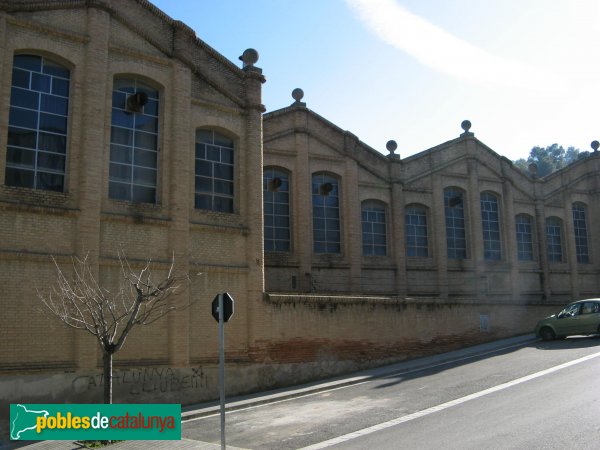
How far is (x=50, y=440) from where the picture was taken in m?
11.7

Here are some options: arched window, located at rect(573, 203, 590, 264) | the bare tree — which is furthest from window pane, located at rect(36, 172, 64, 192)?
arched window, located at rect(573, 203, 590, 264)

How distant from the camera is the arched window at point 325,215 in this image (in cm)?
2423

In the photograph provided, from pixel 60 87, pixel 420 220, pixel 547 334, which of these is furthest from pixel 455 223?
pixel 60 87

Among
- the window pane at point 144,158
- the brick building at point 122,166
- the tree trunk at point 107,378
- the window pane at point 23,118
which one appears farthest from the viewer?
the window pane at point 144,158

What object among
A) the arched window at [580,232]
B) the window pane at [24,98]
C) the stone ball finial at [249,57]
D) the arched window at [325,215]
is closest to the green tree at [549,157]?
the arched window at [580,232]

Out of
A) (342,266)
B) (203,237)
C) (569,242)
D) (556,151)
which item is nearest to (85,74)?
(203,237)

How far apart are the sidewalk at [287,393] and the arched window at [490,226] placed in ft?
17.2

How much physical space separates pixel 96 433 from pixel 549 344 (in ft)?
54.2

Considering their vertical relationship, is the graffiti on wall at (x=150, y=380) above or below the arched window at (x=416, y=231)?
below

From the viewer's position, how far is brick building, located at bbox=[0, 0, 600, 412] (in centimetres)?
1398

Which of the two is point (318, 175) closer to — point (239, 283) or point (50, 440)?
point (239, 283)

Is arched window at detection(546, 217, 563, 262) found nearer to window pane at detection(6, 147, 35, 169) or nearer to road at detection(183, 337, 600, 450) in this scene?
road at detection(183, 337, 600, 450)

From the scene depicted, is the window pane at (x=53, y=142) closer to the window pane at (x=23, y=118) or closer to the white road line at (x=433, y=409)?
the window pane at (x=23, y=118)

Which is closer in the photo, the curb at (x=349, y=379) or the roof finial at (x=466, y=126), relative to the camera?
the curb at (x=349, y=379)
